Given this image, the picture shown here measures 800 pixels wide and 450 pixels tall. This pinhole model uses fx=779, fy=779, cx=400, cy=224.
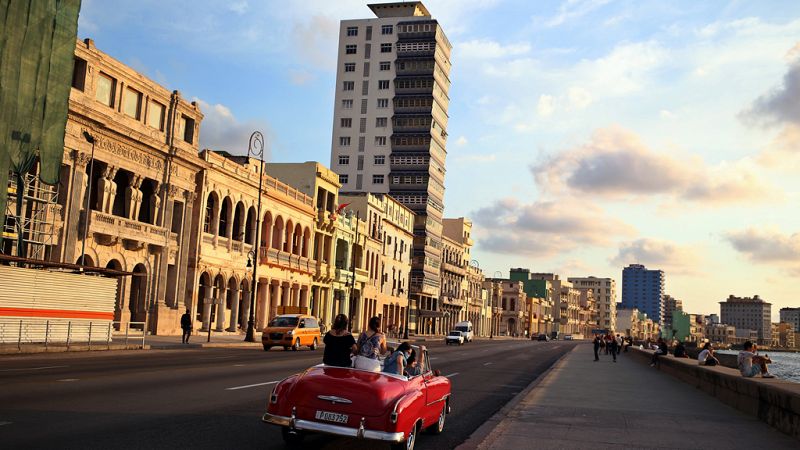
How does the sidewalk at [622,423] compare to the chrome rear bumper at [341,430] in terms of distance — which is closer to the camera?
the chrome rear bumper at [341,430]

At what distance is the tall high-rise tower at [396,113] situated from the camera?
118m

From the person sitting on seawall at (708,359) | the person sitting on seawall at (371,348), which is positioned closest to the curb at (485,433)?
the person sitting on seawall at (371,348)

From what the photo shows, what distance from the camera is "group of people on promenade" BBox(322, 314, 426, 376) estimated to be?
34.1 ft

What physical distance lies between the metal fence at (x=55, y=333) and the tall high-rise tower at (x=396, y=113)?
83716 millimetres

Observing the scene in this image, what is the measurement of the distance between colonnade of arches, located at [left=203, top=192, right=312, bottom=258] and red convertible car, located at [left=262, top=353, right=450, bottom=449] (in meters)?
43.4

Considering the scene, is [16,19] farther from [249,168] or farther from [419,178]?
[419,178]

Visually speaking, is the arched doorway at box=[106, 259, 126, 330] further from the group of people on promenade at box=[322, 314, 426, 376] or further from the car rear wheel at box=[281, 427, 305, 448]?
the car rear wheel at box=[281, 427, 305, 448]

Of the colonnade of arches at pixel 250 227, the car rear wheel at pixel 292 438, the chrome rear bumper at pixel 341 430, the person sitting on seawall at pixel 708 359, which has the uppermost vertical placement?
the colonnade of arches at pixel 250 227

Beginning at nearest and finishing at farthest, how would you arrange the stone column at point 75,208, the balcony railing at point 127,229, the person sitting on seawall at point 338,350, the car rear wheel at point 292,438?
the car rear wheel at point 292,438 → the person sitting on seawall at point 338,350 → the stone column at point 75,208 → the balcony railing at point 127,229

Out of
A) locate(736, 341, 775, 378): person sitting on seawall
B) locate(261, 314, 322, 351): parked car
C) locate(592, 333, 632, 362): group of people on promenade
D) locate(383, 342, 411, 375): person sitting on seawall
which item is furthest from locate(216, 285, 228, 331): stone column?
locate(383, 342, 411, 375): person sitting on seawall

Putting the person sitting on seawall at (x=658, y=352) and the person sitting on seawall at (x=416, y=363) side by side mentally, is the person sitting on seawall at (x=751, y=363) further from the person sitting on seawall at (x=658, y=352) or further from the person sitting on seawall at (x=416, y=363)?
the person sitting on seawall at (x=658, y=352)

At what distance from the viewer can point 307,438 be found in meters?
10.5

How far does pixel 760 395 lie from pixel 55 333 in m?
25.1

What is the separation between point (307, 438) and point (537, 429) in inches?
148
